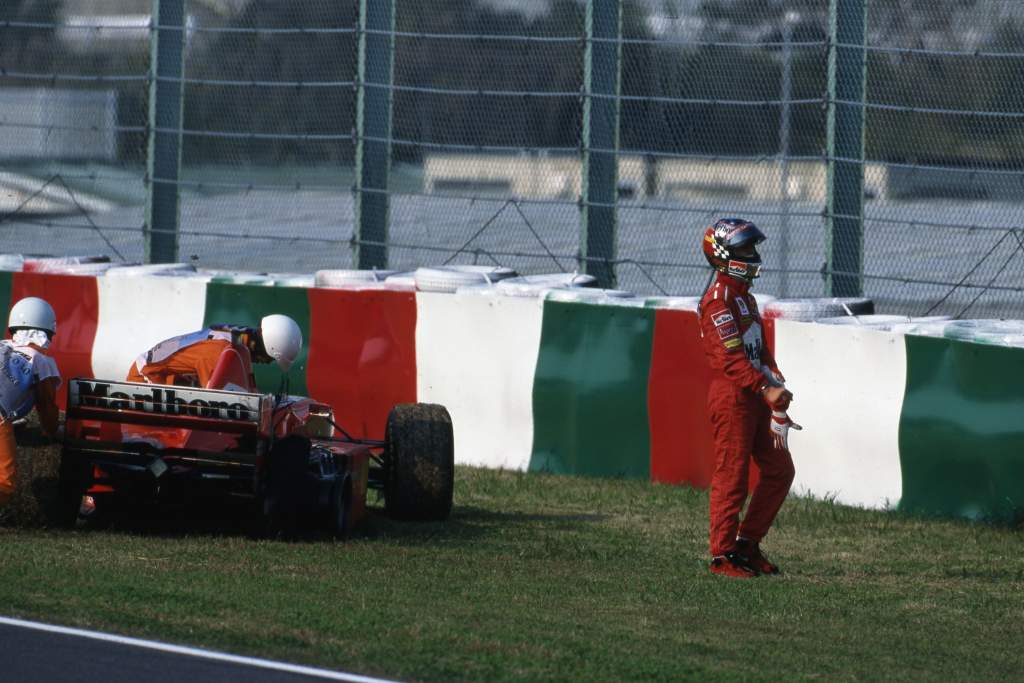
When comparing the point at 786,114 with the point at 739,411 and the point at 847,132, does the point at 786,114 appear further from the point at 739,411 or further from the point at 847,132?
the point at 739,411

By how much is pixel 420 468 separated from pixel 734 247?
2181 mm

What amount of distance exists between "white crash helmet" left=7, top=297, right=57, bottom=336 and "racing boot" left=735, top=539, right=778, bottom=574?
360cm

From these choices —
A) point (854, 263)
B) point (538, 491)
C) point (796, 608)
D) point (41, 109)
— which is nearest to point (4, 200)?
point (41, 109)

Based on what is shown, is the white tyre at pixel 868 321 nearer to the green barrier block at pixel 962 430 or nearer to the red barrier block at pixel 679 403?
the green barrier block at pixel 962 430

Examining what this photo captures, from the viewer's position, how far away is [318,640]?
6.93m

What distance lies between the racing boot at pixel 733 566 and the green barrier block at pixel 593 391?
2773 mm

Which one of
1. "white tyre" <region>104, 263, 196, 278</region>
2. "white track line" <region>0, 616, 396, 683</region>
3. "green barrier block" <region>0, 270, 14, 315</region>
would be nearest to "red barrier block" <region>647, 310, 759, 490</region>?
"white tyre" <region>104, 263, 196, 278</region>

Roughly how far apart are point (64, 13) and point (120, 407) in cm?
655

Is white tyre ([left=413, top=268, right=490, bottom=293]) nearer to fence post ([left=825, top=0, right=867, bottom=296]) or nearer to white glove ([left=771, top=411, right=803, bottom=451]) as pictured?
fence post ([left=825, top=0, right=867, bottom=296])

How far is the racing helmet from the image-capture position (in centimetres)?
909

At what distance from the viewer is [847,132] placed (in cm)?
1197

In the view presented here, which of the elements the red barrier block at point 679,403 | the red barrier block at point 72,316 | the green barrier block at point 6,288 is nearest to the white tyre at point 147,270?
the red barrier block at point 72,316

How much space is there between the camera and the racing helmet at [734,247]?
358 inches

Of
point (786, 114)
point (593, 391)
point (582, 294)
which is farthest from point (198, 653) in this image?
point (786, 114)
